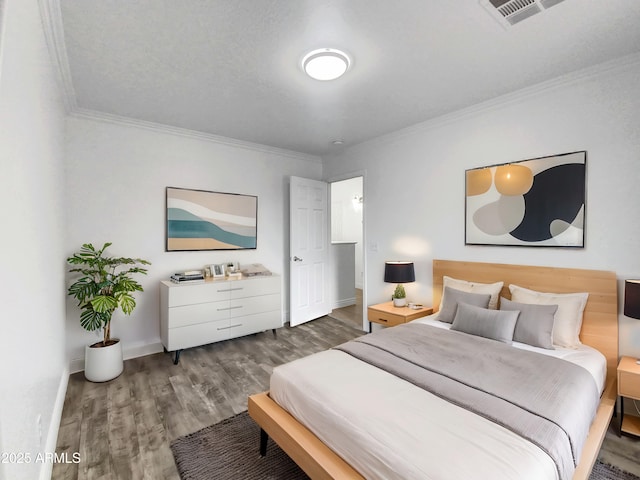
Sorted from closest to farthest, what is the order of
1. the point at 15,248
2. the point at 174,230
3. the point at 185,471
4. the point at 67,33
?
1. the point at 15,248
2. the point at 185,471
3. the point at 67,33
4. the point at 174,230

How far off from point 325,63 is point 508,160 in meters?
1.89

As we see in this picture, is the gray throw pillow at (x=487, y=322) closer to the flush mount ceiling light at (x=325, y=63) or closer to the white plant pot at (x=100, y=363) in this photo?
the flush mount ceiling light at (x=325, y=63)

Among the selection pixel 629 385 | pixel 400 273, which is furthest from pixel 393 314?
pixel 629 385

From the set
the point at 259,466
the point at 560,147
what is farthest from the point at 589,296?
the point at 259,466

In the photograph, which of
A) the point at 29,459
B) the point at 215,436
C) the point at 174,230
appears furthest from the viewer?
the point at 174,230

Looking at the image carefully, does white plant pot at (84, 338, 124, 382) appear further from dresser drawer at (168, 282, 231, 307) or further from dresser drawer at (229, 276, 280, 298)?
dresser drawer at (229, 276, 280, 298)

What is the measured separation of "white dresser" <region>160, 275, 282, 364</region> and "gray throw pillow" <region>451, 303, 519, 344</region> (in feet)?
7.30

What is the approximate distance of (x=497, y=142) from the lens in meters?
2.86

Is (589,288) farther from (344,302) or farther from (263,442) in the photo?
(344,302)

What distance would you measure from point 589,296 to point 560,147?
1.20 metres

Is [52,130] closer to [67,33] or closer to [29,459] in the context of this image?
[67,33]

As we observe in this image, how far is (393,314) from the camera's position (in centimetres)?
323

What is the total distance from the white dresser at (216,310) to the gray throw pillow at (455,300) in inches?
79.5

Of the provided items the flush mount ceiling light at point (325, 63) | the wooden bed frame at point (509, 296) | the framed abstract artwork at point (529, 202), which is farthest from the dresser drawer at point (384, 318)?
the flush mount ceiling light at point (325, 63)
